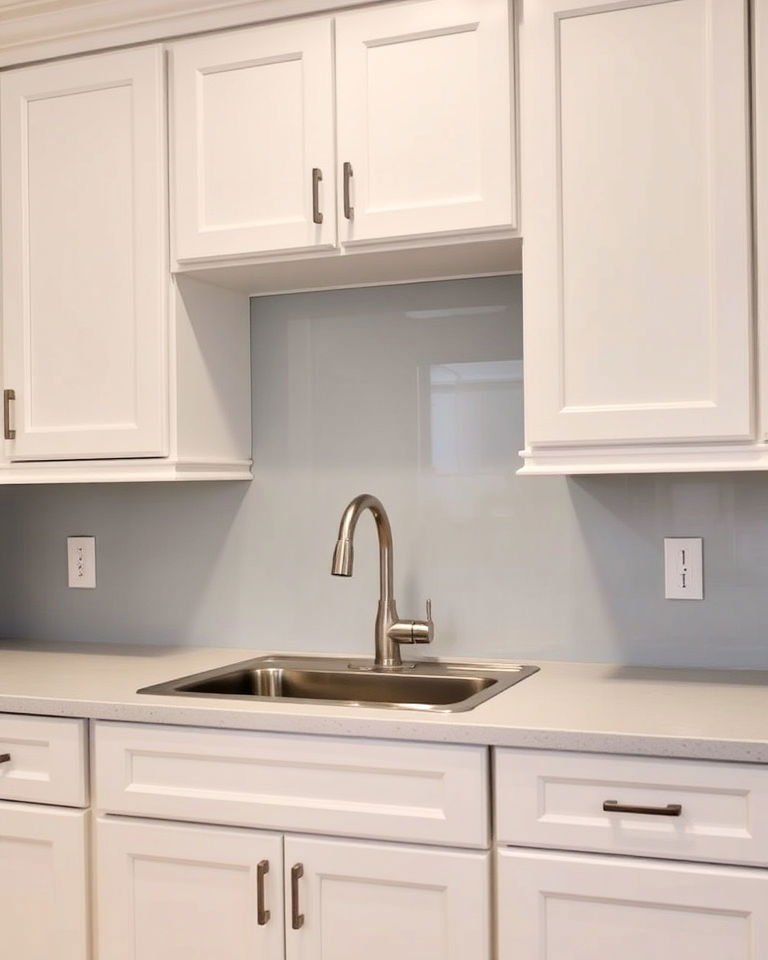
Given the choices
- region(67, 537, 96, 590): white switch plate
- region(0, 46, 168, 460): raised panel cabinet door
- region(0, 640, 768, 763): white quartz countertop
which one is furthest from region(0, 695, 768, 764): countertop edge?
region(67, 537, 96, 590): white switch plate

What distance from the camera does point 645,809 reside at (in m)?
1.63

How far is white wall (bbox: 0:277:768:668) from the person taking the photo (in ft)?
7.32

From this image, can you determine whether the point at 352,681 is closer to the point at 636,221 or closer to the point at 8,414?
the point at 8,414

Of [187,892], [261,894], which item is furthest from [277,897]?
[187,892]

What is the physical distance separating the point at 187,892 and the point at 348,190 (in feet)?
4.27

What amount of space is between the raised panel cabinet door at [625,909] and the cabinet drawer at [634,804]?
0.08 feet

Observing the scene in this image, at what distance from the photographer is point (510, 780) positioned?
1.72 meters

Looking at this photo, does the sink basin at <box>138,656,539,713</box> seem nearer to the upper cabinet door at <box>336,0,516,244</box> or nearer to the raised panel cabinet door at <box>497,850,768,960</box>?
the raised panel cabinet door at <box>497,850,768,960</box>

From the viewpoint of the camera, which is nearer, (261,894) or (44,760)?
(261,894)

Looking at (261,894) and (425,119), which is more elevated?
(425,119)

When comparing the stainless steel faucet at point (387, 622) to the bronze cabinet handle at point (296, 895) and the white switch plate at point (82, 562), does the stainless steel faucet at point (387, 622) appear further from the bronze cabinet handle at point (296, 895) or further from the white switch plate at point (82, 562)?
the white switch plate at point (82, 562)

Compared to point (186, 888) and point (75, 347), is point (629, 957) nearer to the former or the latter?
point (186, 888)

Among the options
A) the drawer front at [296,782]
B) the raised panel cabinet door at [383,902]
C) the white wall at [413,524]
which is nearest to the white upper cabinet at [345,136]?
the white wall at [413,524]

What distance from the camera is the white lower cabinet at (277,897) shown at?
5.74 ft
